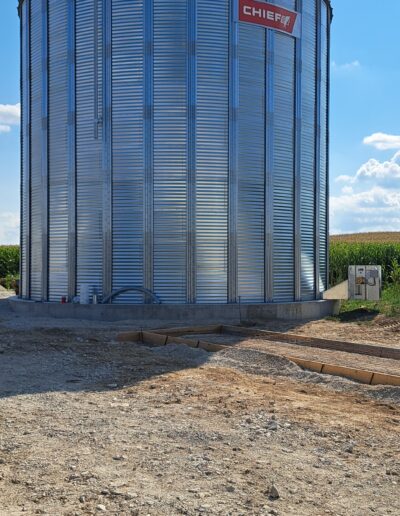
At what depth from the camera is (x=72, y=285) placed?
22.6 meters

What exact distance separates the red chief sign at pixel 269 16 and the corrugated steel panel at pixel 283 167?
353 millimetres

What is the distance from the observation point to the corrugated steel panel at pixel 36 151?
24.3 meters

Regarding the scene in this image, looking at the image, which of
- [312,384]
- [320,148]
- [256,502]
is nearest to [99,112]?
[320,148]

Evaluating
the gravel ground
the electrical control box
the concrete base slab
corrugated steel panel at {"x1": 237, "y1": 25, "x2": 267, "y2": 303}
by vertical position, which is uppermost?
corrugated steel panel at {"x1": 237, "y1": 25, "x2": 267, "y2": 303}

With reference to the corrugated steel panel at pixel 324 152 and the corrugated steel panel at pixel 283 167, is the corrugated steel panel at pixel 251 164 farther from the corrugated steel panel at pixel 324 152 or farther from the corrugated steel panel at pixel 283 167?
the corrugated steel panel at pixel 324 152

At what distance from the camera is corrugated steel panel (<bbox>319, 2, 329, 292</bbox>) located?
84.6 feet

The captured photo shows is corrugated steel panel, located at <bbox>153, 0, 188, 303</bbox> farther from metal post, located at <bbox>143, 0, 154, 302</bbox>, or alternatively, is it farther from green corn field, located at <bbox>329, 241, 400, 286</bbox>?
green corn field, located at <bbox>329, 241, 400, 286</bbox>

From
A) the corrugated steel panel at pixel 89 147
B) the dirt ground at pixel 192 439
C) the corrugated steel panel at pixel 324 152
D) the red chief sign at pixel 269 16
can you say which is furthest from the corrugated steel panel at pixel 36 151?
the dirt ground at pixel 192 439

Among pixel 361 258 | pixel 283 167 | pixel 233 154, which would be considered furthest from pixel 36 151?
pixel 361 258

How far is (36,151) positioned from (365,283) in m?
13.5

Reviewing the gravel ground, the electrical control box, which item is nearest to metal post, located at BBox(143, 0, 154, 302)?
the gravel ground

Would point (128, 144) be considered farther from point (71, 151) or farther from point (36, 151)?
point (36, 151)

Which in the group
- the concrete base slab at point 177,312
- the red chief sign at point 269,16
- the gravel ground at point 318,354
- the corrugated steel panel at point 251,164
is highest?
the red chief sign at point 269,16

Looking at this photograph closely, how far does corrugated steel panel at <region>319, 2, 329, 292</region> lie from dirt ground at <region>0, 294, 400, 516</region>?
13044 millimetres
